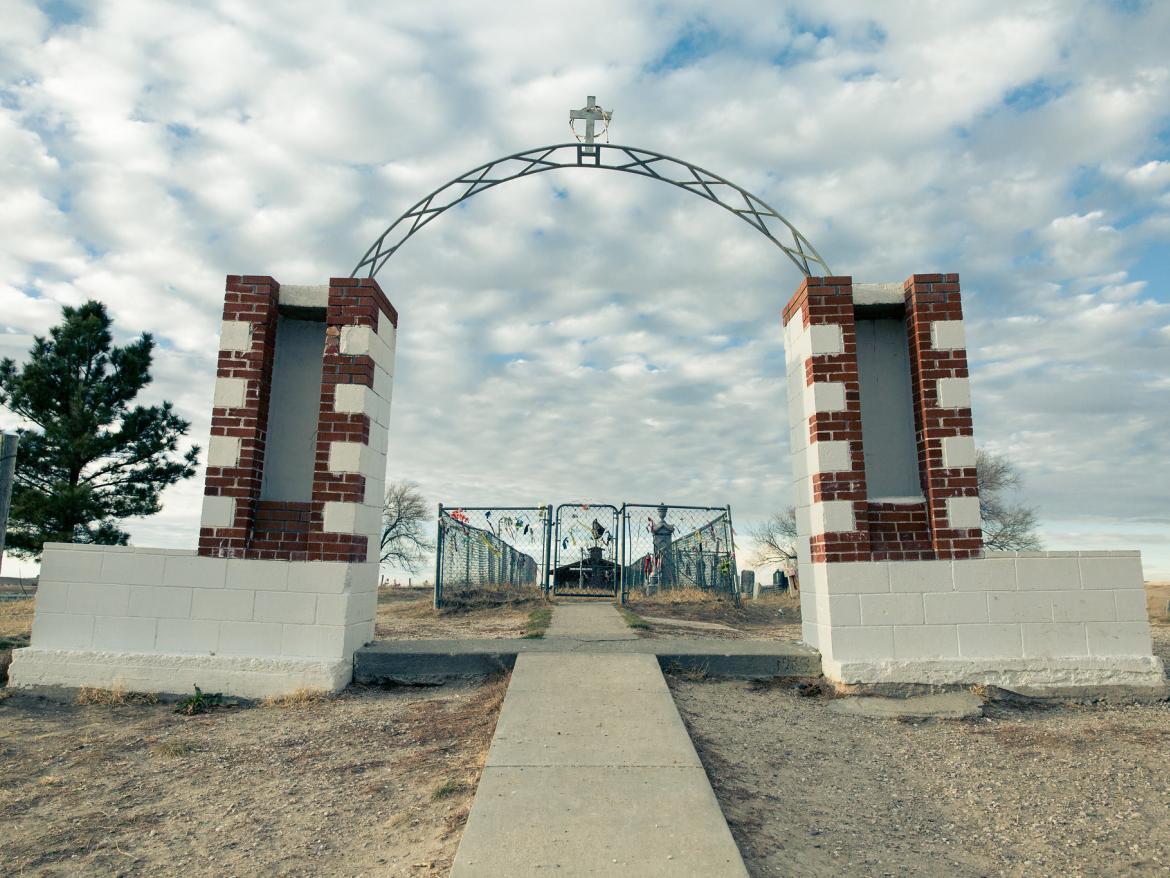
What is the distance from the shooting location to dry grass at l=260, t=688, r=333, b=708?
6051mm

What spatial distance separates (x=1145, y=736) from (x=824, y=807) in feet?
10.0

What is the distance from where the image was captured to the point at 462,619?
42.4ft

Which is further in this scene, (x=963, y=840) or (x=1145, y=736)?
(x=1145, y=736)

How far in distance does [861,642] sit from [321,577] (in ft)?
15.6

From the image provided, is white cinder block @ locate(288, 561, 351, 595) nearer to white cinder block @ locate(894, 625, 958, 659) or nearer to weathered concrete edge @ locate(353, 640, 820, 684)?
weathered concrete edge @ locate(353, 640, 820, 684)

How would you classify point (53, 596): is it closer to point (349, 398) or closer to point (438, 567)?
point (349, 398)

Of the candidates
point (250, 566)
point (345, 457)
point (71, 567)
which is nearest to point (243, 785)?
point (250, 566)

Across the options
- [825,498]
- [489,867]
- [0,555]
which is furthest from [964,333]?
[0,555]

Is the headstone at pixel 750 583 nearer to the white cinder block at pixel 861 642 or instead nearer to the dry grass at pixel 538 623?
the dry grass at pixel 538 623

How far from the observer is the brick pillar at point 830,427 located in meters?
6.41

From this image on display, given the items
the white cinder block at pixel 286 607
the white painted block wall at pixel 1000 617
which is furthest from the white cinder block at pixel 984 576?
the white cinder block at pixel 286 607

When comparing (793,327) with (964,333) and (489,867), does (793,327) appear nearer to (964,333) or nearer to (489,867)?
(964,333)

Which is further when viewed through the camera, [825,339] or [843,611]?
[825,339]

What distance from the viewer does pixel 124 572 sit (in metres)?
6.49
